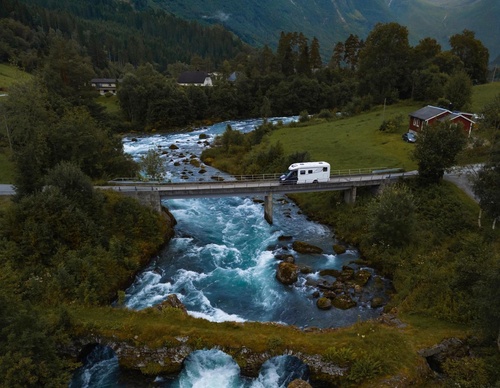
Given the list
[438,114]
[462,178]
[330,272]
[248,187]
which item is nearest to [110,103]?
[248,187]

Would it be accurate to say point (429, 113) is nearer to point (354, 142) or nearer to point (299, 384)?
point (354, 142)

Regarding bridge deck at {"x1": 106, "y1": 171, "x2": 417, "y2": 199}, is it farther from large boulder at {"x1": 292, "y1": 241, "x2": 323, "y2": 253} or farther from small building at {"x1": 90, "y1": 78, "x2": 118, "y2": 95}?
small building at {"x1": 90, "y1": 78, "x2": 118, "y2": 95}

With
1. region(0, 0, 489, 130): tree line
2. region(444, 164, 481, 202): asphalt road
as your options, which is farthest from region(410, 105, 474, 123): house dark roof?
region(444, 164, 481, 202): asphalt road

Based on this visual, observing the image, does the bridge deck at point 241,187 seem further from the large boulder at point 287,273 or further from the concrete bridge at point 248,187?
the large boulder at point 287,273

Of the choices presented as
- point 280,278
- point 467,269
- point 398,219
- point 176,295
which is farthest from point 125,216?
point 467,269

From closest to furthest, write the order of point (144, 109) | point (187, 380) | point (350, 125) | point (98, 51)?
point (187, 380) → point (350, 125) → point (144, 109) → point (98, 51)

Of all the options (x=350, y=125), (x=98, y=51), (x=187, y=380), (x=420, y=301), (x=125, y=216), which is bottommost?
(x=187, y=380)

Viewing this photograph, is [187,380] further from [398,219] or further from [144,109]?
[144,109]
